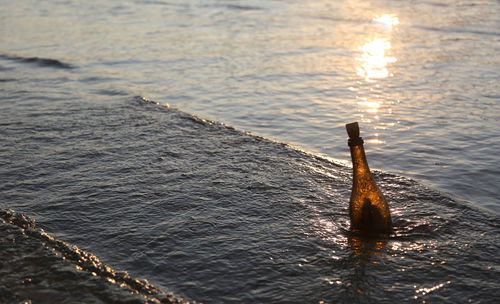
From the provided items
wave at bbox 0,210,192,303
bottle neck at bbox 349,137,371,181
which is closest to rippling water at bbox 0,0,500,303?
wave at bbox 0,210,192,303

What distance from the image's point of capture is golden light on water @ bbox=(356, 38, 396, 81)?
9.70m

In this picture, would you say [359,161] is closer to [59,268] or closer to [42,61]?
[59,268]

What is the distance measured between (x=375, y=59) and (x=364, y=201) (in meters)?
7.55

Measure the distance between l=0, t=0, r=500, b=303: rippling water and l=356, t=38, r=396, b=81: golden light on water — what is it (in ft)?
0.23

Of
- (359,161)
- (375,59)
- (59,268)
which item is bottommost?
(59,268)

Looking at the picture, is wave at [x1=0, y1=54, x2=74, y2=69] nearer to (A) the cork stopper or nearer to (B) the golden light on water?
(B) the golden light on water

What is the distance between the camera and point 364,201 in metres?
3.84

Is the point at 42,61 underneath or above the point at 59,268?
above

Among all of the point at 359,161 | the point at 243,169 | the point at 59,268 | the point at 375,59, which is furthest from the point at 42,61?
the point at 359,161

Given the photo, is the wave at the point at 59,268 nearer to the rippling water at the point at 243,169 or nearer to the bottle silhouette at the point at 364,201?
the rippling water at the point at 243,169

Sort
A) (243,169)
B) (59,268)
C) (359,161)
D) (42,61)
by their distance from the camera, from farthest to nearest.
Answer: (42,61), (243,169), (359,161), (59,268)

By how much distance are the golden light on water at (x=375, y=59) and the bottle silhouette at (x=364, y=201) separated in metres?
5.86

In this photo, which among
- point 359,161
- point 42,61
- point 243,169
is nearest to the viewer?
point 359,161

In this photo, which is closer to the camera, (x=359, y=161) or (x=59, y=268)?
(x=59, y=268)
